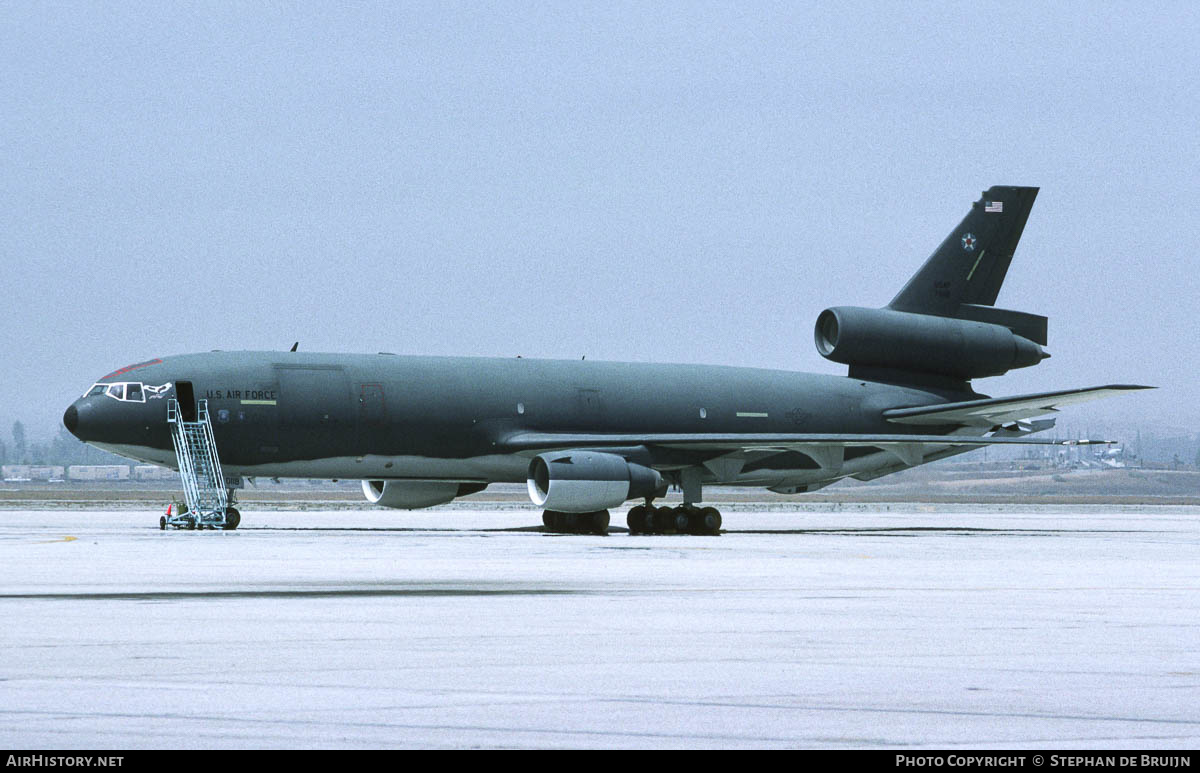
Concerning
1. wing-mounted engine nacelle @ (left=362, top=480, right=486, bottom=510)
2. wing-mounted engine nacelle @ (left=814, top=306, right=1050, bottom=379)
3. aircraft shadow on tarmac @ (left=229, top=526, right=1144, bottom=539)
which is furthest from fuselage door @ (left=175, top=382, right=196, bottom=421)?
wing-mounted engine nacelle @ (left=814, top=306, right=1050, bottom=379)

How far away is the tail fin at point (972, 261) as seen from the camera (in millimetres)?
43000

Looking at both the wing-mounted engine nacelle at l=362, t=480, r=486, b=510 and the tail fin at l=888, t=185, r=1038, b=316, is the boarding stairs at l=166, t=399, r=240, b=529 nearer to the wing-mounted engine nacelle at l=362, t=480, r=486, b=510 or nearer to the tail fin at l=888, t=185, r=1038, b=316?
the wing-mounted engine nacelle at l=362, t=480, r=486, b=510

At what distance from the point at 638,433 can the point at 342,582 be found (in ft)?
66.9

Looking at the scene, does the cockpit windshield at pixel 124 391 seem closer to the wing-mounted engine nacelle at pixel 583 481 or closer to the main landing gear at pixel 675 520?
the wing-mounted engine nacelle at pixel 583 481

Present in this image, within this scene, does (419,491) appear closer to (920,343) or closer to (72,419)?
(72,419)

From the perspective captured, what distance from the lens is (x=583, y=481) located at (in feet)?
114

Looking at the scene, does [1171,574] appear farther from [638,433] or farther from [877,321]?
[877,321]

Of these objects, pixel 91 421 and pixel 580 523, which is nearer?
pixel 91 421

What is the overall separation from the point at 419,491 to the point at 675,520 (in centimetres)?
657

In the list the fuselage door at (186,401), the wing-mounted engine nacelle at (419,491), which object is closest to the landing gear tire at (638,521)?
the wing-mounted engine nacelle at (419,491)

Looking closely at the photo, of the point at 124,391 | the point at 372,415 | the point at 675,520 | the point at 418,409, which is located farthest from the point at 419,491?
the point at 124,391

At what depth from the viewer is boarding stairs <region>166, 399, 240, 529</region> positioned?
34344 millimetres

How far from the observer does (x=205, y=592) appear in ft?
54.3
